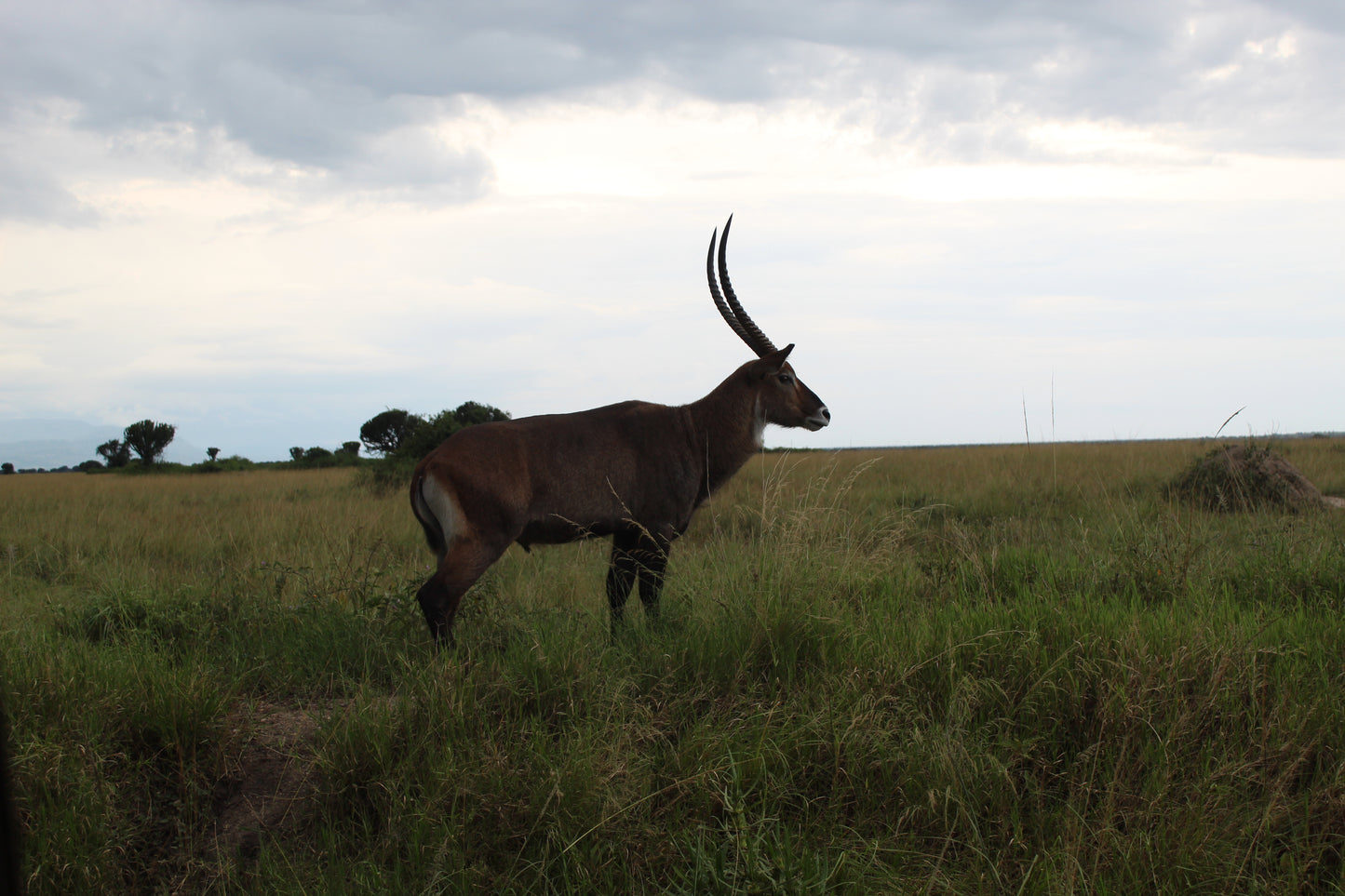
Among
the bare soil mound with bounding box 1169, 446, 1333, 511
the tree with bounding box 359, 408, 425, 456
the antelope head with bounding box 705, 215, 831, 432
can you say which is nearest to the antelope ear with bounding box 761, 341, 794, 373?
the antelope head with bounding box 705, 215, 831, 432

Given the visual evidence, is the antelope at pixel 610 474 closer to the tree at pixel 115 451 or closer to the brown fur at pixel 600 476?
the brown fur at pixel 600 476

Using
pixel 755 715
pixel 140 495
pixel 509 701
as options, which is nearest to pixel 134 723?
pixel 509 701

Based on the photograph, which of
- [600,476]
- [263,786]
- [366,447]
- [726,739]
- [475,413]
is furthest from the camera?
[366,447]

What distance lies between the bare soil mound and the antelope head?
16.1ft

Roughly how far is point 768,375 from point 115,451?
3959cm

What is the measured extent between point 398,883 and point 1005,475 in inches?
441

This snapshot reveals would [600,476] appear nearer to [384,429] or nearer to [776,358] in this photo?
[776,358]

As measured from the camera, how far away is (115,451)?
36.6 meters

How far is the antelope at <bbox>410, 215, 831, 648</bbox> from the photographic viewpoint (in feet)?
14.0

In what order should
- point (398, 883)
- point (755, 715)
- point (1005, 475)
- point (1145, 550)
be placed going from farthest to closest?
point (1005, 475)
point (1145, 550)
point (755, 715)
point (398, 883)

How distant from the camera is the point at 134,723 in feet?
9.93

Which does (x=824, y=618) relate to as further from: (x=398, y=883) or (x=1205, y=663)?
(x=398, y=883)

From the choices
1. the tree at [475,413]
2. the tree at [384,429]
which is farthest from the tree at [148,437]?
the tree at [475,413]

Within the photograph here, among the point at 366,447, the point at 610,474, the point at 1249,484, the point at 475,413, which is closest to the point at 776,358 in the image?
A: the point at 610,474
